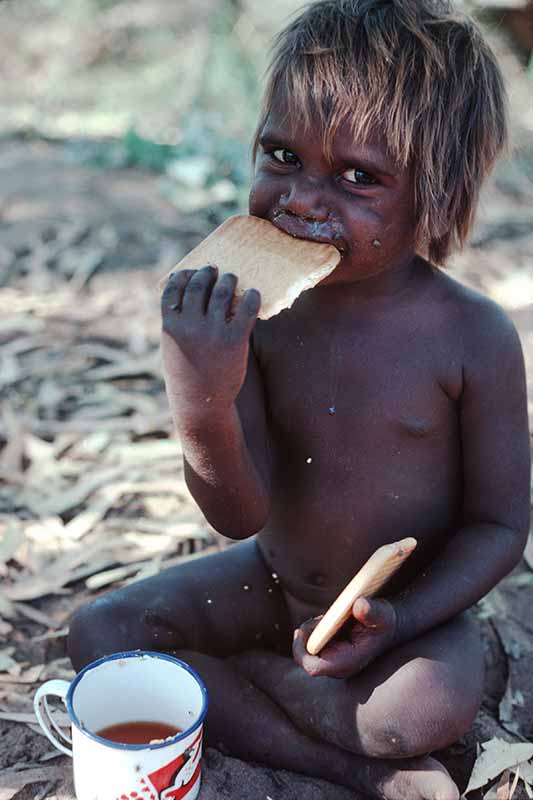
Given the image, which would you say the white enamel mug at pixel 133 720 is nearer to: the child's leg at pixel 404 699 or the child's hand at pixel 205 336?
the child's leg at pixel 404 699

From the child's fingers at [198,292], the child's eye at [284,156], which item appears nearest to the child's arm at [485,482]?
the child's eye at [284,156]

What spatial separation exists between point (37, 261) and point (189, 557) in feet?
8.61

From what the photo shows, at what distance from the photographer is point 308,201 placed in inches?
68.8

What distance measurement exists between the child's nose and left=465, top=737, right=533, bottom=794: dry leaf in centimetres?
114

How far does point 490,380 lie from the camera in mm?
1938

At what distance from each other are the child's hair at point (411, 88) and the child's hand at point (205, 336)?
1.16 ft

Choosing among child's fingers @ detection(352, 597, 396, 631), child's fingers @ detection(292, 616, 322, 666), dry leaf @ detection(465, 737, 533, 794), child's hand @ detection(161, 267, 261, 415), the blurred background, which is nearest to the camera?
child's hand @ detection(161, 267, 261, 415)

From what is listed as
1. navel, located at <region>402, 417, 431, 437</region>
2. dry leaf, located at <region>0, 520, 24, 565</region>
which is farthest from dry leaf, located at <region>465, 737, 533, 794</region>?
dry leaf, located at <region>0, 520, 24, 565</region>

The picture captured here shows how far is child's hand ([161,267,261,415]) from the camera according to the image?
1598 millimetres

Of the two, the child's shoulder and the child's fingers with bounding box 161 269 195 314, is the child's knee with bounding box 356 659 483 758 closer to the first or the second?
the child's shoulder

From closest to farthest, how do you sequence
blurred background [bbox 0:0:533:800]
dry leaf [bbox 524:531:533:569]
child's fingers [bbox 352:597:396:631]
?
1. child's fingers [bbox 352:597:396:631]
2. blurred background [bbox 0:0:533:800]
3. dry leaf [bbox 524:531:533:569]

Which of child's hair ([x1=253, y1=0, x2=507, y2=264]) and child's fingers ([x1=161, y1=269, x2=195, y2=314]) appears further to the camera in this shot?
child's hair ([x1=253, y1=0, x2=507, y2=264])

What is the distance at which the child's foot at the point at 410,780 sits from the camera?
5.88 ft

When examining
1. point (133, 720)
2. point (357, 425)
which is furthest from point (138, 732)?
point (357, 425)
